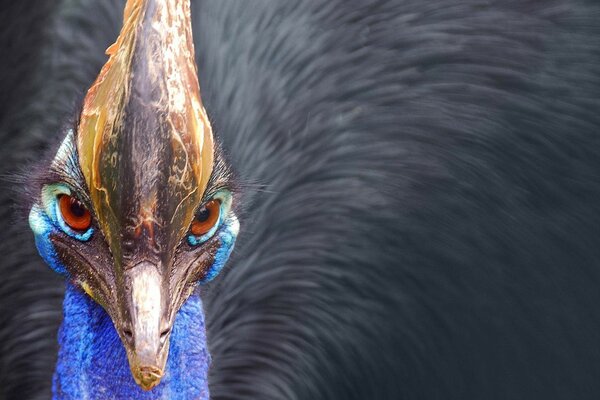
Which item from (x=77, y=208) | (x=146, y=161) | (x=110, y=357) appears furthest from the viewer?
(x=110, y=357)

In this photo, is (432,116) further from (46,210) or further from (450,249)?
(46,210)

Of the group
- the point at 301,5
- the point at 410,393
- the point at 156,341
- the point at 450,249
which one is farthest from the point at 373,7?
the point at 156,341

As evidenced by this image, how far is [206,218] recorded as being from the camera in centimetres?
211

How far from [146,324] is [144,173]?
21 cm

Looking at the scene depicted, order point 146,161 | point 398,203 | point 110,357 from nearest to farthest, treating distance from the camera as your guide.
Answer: point 146,161
point 110,357
point 398,203

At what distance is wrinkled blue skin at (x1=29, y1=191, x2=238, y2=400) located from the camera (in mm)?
2186

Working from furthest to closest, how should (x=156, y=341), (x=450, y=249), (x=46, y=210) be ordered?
(x=450, y=249), (x=46, y=210), (x=156, y=341)

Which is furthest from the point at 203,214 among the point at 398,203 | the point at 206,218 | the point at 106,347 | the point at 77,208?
the point at 398,203

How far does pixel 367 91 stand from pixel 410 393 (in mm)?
594

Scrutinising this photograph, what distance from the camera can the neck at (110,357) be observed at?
2223mm

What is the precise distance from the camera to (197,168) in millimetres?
1975

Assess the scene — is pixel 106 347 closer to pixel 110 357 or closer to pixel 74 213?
pixel 110 357

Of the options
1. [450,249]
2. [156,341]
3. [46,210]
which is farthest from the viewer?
[450,249]

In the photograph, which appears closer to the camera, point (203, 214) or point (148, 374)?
point (148, 374)
